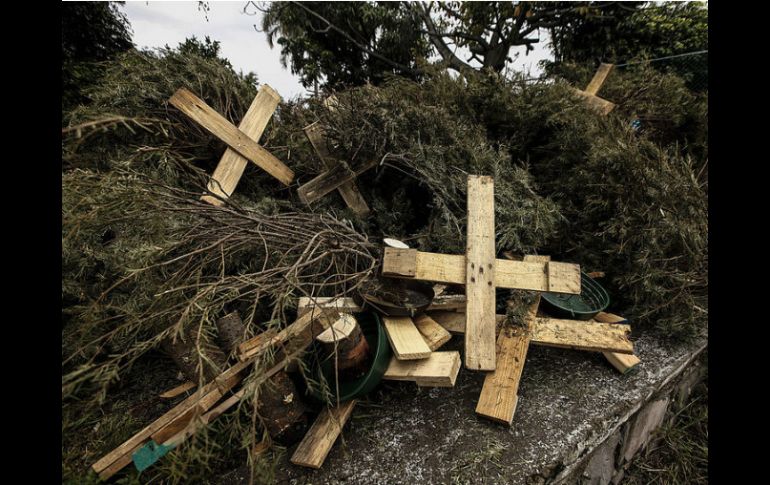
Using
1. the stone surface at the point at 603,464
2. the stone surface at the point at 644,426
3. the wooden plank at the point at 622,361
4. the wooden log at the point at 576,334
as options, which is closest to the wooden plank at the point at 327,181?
the wooden log at the point at 576,334

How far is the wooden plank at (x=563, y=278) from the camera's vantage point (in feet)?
6.27

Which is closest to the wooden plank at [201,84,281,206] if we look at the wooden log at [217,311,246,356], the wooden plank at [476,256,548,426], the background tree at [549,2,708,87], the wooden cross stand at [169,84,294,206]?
the wooden cross stand at [169,84,294,206]

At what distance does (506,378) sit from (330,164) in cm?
216

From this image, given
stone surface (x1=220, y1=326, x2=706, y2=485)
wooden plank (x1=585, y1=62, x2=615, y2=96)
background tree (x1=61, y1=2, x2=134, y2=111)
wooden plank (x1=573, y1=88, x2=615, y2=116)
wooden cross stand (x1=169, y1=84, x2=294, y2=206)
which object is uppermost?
background tree (x1=61, y1=2, x2=134, y2=111)

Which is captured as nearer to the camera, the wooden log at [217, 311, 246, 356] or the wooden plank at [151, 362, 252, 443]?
the wooden plank at [151, 362, 252, 443]

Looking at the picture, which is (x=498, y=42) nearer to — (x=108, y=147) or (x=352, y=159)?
(x=352, y=159)

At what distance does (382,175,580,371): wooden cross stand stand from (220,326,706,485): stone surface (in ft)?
1.00

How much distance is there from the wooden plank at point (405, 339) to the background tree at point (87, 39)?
20.3 feet

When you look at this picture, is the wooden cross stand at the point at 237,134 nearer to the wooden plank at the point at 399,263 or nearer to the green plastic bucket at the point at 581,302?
the wooden plank at the point at 399,263

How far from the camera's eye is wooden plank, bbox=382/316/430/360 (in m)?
1.68

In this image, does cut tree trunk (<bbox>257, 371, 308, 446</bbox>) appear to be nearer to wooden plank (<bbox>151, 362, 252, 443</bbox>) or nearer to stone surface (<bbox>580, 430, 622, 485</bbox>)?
wooden plank (<bbox>151, 362, 252, 443</bbox>)

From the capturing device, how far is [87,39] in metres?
5.94
